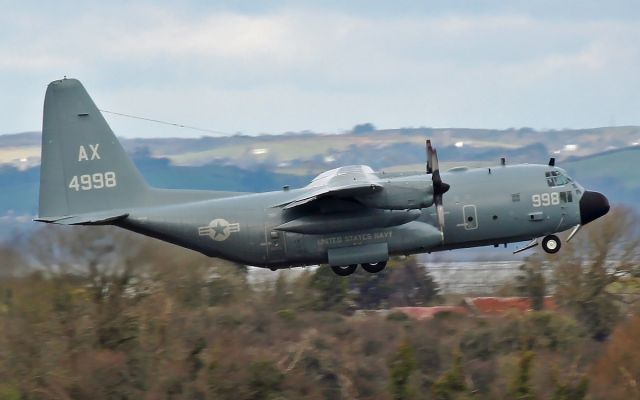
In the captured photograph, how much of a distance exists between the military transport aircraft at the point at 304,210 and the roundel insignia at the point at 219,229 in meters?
0.02

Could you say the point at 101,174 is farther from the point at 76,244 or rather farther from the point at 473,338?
the point at 473,338

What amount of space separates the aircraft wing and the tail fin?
14.1 feet

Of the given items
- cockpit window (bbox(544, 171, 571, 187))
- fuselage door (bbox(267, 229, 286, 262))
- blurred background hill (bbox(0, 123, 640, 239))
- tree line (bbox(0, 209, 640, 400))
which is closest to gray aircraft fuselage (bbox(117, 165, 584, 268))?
fuselage door (bbox(267, 229, 286, 262))

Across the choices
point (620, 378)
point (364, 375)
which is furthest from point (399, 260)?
point (620, 378)

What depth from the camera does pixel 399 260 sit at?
59.1 metres

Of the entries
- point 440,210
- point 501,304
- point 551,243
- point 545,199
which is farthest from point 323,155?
point 440,210

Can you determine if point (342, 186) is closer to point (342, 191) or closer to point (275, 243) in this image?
point (342, 191)

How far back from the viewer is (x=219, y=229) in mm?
27000

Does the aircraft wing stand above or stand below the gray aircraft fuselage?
above

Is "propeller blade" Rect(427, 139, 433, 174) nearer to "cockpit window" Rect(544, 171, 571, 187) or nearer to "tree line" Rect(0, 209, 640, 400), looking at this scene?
"cockpit window" Rect(544, 171, 571, 187)

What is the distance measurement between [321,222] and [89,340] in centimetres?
1168

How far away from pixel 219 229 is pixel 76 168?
13.7 ft

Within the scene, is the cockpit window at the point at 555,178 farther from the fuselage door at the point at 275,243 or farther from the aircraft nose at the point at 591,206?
the fuselage door at the point at 275,243

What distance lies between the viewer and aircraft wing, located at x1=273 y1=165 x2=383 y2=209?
25031 mm
